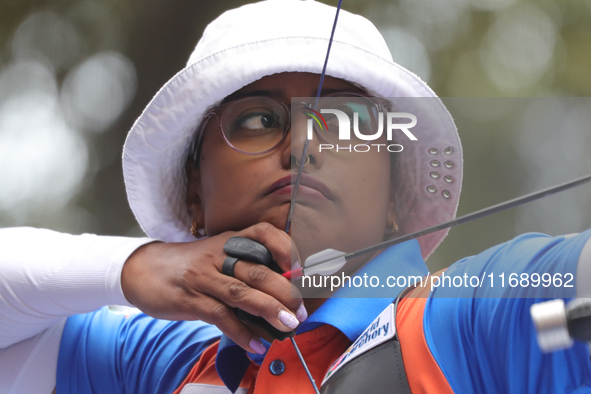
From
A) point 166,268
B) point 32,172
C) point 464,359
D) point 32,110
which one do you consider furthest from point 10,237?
point 32,110

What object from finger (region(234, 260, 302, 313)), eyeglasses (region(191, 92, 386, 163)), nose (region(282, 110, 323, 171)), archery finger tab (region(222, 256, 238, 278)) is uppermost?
eyeglasses (region(191, 92, 386, 163))

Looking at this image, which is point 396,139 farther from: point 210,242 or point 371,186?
point 210,242

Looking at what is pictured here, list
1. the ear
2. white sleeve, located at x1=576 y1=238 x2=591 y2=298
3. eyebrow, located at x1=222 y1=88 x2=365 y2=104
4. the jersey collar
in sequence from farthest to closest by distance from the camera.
Result: the ear, eyebrow, located at x1=222 y1=88 x2=365 y2=104, the jersey collar, white sleeve, located at x1=576 y1=238 x2=591 y2=298

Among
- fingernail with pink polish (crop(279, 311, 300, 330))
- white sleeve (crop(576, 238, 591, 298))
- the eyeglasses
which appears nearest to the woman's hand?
fingernail with pink polish (crop(279, 311, 300, 330))

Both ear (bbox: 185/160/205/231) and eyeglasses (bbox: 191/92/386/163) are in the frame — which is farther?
ear (bbox: 185/160/205/231)

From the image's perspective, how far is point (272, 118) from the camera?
0.62 meters

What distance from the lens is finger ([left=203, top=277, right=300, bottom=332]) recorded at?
1.63 ft

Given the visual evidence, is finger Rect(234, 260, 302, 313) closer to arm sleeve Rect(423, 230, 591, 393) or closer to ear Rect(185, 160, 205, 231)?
arm sleeve Rect(423, 230, 591, 393)

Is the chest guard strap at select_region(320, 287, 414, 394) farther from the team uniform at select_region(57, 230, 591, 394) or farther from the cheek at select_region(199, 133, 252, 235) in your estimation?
the cheek at select_region(199, 133, 252, 235)

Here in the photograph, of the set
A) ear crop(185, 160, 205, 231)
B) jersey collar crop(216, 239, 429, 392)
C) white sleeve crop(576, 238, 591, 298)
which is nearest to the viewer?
white sleeve crop(576, 238, 591, 298)

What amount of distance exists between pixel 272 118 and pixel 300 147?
0.08 metres

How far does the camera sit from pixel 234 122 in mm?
644

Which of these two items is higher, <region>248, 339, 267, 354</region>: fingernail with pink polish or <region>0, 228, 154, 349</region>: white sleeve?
<region>0, 228, 154, 349</region>: white sleeve

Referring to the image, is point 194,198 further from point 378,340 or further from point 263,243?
point 378,340
